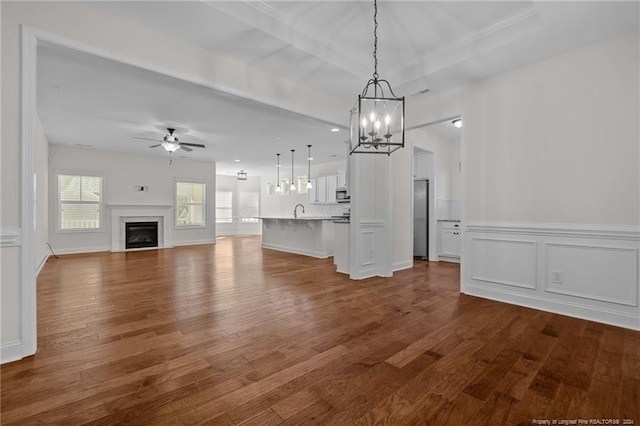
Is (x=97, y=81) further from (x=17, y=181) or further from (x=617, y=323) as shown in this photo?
(x=617, y=323)

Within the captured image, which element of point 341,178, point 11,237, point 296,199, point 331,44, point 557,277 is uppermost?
point 331,44

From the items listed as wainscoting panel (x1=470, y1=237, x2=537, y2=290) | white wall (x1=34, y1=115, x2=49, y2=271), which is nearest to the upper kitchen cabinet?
wainscoting panel (x1=470, y1=237, x2=537, y2=290)

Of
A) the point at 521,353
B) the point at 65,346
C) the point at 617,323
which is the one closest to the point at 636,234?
the point at 617,323

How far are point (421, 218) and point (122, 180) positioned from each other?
8275 mm

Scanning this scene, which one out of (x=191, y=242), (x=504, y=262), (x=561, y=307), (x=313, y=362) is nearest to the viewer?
(x=313, y=362)

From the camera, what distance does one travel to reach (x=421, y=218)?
6746 millimetres

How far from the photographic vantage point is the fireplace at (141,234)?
852 cm

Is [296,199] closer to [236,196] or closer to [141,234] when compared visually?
[236,196]

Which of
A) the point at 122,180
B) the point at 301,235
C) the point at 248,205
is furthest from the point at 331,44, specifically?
the point at 248,205

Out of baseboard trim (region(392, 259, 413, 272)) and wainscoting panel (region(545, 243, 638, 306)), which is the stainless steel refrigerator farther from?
wainscoting panel (region(545, 243, 638, 306))

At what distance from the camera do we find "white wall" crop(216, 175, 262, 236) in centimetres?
1298

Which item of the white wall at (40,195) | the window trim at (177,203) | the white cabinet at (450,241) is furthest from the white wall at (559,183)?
the window trim at (177,203)

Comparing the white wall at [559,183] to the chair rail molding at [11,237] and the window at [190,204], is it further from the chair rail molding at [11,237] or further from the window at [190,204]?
Result: the window at [190,204]

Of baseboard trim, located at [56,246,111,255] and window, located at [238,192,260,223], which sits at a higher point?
window, located at [238,192,260,223]
